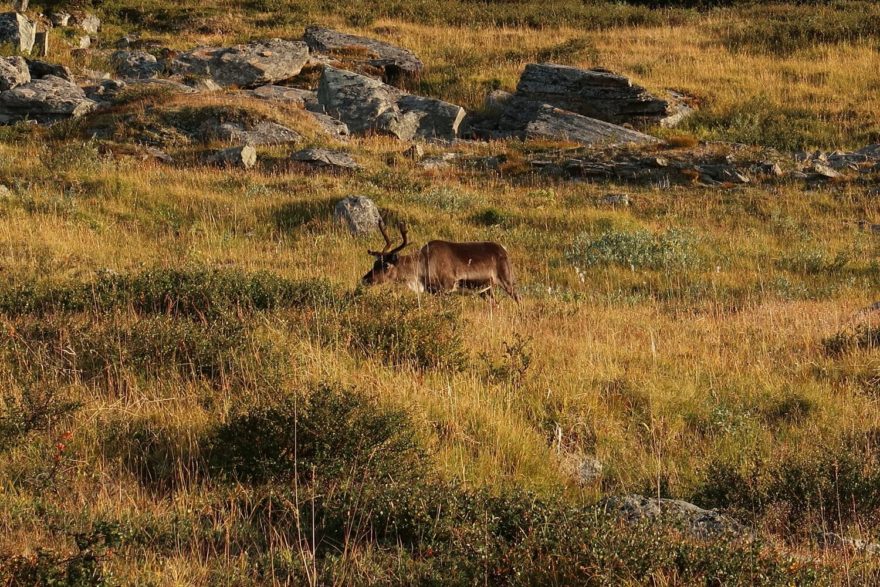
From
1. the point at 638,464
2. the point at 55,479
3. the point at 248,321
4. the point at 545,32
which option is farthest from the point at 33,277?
the point at 545,32

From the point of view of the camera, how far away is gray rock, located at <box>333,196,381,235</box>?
1709cm

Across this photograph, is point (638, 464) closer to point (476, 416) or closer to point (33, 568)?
point (476, 416)

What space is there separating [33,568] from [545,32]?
40.6m

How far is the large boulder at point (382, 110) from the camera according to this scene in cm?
2847

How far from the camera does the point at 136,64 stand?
3475 centimetres

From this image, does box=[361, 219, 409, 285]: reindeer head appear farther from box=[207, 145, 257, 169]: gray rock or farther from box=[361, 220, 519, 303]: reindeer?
box=[207, 145, 257, 169]: gray rock

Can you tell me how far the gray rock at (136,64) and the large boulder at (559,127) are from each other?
41.9 feet

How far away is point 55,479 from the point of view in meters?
5.71

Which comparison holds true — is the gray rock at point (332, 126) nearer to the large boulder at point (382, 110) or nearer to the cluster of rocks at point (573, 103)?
the large boulder at point (382, 110)

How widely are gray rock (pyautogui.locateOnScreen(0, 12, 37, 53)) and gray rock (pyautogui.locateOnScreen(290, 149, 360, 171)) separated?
16.7 metres

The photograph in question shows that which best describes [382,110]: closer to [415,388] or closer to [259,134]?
[259,134]

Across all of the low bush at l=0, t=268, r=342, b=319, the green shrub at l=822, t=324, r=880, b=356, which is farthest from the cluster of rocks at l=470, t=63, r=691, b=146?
the green shrub at l=822, t=324, r=880, b=356

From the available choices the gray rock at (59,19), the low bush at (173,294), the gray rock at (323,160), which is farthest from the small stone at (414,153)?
the gray rock at (59,19)

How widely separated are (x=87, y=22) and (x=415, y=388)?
38.0 meters
